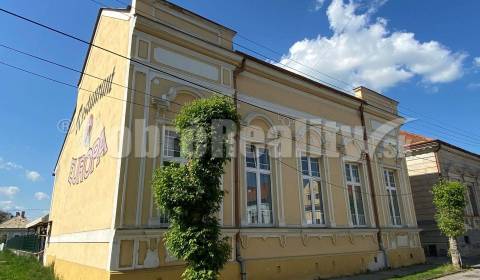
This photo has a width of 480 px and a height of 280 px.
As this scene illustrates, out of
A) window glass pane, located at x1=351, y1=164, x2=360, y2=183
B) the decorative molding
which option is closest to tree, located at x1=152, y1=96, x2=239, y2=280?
the decorative molding

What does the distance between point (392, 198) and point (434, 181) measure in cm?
588

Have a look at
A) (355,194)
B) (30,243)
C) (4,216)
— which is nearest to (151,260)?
(355,194)

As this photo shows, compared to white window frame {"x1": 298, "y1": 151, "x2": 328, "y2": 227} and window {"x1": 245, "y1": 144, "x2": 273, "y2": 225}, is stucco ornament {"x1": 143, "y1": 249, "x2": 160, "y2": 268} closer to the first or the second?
window {"x1": 245, "y1": 144, "x2": 273, "y2": 225}

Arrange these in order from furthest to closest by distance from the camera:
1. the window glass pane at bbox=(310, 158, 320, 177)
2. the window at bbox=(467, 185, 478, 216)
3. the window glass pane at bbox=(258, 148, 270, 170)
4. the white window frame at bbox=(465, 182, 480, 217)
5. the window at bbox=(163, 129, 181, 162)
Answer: the window at bbox=(467, 185, 478, 216) < the white window frame at bbox=(465, 182, 480, 217) < the window glass pane at bbox=(310, 158, 320, 177) < the window glass pane at bbox=(258, 148, 270, 170) < the window at bbox=(163, 129, 181, 162)

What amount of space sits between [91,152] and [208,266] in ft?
22.8

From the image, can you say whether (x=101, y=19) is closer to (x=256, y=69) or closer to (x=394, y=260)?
(x=256, y=69)

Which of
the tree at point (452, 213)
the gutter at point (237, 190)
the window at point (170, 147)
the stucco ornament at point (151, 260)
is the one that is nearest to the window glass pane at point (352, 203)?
the tree at point (452, 213)

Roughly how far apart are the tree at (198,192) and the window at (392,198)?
1137 centimetres

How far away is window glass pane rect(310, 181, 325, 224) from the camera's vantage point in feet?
41.9

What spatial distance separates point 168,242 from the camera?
695 centimetres

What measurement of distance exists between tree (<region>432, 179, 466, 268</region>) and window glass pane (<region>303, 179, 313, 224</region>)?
5853 millimetres

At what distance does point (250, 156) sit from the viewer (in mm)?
11641

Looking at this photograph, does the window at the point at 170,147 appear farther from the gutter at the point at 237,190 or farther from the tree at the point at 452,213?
the tree at the point at 452,213

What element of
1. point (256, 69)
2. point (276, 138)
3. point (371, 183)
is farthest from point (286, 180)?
point (371, 183)
